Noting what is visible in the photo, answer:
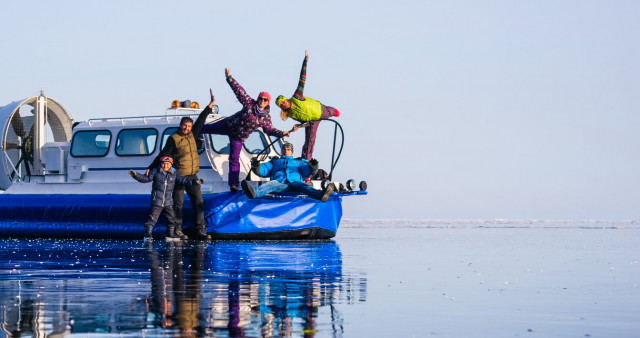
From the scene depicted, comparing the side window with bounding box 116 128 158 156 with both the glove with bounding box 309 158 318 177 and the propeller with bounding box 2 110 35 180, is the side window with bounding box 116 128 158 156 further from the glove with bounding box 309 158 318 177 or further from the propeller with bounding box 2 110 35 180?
the glove with bounding box 309 158 318 177

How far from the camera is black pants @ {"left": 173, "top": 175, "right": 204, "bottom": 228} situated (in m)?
17.4

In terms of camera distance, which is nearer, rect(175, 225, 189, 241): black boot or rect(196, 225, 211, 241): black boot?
rect(175, 225, 189, 241): black boot

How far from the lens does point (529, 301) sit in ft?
23.6

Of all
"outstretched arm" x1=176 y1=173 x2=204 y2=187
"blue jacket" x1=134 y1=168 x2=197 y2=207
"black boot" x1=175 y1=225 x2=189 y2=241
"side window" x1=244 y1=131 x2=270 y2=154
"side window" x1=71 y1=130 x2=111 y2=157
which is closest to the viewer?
"blue jacket" x1=134 y1=168 x2=197 y2=207

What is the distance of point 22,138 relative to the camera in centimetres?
2212

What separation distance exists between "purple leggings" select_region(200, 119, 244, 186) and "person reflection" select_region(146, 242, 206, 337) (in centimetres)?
579

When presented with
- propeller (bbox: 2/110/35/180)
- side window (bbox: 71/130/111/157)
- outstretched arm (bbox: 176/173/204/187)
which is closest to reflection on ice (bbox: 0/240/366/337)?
outstretched arm (bbox: 176/173/204/187)

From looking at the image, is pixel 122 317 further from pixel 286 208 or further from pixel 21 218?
pixel 21 218

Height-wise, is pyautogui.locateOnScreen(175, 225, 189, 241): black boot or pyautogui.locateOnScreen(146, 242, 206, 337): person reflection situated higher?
pyautogui.locateOnScreen(175, 225, 189, 241): black boot

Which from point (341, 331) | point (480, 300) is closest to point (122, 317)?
point (341, 331)

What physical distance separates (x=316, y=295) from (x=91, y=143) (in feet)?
46.1

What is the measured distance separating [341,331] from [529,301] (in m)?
2.19

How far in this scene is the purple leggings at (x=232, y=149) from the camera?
1797 centimetres

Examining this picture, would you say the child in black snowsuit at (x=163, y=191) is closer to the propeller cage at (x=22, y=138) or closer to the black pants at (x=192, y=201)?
the black pants at (x=192, y=201)
